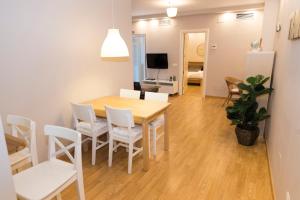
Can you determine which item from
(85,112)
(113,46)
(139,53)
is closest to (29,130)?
(85,112)

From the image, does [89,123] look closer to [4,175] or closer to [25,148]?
[25,148]

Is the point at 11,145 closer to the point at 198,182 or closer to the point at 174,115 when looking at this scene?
the point at 198,182

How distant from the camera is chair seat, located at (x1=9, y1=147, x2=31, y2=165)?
1895 millimetres

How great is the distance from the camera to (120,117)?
255 centimetres

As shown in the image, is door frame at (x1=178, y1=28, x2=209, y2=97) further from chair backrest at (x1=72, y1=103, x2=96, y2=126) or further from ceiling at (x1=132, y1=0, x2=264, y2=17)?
chair backrest at (x1=72, y1=103, x2=96, y2=126)

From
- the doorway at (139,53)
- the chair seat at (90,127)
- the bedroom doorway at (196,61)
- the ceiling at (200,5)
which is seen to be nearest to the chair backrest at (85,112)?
the chair seat at (90,127)

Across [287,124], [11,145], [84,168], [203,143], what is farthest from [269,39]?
[11,145]

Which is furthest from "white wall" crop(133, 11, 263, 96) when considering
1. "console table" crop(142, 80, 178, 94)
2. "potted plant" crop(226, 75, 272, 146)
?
"potted plant" crop(226, 75, 272, 146)

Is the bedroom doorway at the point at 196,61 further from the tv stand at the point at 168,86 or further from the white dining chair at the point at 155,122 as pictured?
the white dining chair at the point at 155,122

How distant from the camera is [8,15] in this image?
226 cm

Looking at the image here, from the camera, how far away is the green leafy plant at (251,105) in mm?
3207

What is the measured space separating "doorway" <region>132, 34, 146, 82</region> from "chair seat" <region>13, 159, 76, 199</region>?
629cm

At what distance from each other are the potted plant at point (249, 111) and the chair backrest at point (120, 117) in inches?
72.9

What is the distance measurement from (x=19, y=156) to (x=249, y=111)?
10.6 feet
